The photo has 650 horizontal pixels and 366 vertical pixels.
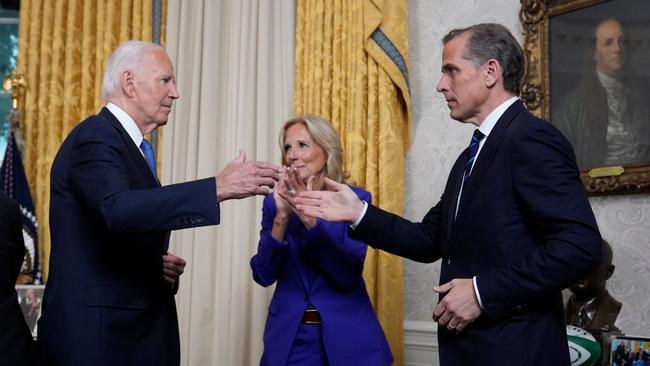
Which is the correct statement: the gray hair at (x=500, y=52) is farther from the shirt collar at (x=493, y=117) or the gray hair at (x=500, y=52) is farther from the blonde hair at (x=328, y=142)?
the blonde hair at (x=328, y=142)

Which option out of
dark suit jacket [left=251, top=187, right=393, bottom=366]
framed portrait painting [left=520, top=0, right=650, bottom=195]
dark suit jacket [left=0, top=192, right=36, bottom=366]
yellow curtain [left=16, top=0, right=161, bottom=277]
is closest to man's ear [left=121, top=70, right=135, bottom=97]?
dark suit jacket [left=0, top=192, right=36, bottom=366]

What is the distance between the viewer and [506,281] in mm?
2033

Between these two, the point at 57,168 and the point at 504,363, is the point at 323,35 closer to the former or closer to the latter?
the point at 57,168

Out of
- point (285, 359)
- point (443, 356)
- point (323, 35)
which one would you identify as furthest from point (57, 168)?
point (323, 35)

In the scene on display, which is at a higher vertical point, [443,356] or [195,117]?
[195,117]

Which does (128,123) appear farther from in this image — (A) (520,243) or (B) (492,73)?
(A) (520,243)

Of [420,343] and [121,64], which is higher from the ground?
[121,64]

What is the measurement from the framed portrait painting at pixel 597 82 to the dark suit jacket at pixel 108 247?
1.95 m

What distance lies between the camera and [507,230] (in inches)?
84.0

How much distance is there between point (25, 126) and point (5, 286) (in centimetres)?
356

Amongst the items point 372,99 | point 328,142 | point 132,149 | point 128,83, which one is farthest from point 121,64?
point 372,99

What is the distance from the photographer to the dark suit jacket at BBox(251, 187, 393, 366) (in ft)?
9.50

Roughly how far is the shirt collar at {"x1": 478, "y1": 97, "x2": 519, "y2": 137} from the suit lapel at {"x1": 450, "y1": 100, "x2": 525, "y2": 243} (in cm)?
6

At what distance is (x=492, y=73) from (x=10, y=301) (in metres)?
1.64
